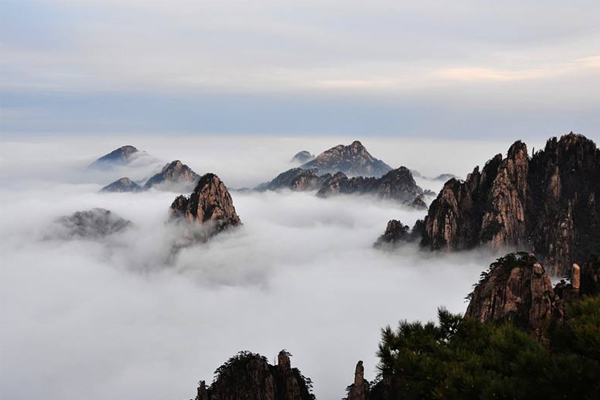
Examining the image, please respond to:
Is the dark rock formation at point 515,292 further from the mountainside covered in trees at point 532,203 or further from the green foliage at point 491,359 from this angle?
the mountainside covered in trees at point 532,203

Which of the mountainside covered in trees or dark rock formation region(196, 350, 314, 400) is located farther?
the mountainside covered in trees

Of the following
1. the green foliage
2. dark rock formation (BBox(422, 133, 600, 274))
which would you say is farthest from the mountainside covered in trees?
the green foliage

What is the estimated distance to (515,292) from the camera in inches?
3078

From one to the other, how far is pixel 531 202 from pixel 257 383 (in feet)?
396

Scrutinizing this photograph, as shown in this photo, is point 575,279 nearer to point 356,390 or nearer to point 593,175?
point 356,390

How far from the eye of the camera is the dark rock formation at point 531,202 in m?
158

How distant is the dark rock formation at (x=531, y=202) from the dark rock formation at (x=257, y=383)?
339ft

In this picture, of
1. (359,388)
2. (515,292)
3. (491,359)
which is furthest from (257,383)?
(491,359)

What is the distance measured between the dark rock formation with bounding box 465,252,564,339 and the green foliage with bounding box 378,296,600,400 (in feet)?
189

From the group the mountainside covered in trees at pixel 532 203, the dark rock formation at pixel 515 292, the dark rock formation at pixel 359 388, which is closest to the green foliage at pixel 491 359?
the dark rock formation at pixel 359 388

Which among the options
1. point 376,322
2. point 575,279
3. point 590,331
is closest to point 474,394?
point 590,331

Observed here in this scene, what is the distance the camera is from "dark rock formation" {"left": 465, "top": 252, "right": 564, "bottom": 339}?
71.4 meters

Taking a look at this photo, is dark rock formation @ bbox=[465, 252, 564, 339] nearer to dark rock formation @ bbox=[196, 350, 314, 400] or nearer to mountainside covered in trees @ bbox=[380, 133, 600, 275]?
dark rock formation @ bbox=[196, 350, 314, 400]

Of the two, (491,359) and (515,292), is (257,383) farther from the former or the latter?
(491,359)
